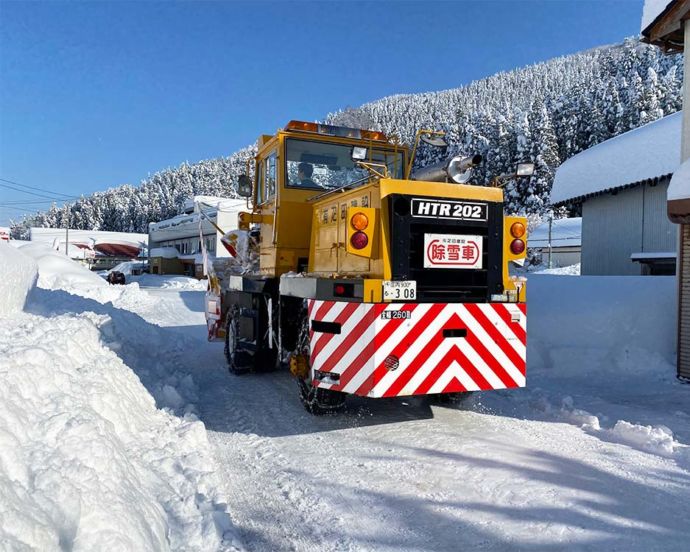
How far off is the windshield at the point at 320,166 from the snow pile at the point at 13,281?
382 cm

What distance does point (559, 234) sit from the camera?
45312 millimetres

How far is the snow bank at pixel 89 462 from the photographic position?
8.89 feet

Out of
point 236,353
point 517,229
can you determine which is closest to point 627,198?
point 517,229

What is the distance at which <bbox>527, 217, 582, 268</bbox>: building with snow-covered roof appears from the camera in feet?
138

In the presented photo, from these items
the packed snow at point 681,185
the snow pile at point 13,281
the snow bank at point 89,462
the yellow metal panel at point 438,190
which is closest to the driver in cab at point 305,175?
the yellow metal panel at point 438,190

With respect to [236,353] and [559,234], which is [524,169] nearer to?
[236,353]

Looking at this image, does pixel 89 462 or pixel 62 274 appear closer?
pixel 89 462

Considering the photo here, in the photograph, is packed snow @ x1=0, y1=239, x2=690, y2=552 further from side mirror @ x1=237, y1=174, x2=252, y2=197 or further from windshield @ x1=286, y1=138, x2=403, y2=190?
windshield @ x1=286, y1=138, x2=403, y2=190

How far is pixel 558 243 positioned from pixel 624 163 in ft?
93.6

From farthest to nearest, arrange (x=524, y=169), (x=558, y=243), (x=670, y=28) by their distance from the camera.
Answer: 1. (x=558, y=243)
2. (x=670, y=28)
3. (x=524, y=169)

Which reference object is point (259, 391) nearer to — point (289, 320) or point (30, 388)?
point (289, 320)

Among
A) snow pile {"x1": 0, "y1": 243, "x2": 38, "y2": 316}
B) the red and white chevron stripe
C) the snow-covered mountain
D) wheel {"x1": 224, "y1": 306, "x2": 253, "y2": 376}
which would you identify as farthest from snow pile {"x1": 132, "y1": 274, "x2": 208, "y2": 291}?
the red and white chevron stripe

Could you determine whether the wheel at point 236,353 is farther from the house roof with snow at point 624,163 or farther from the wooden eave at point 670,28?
the house roof with snow at point 624,163

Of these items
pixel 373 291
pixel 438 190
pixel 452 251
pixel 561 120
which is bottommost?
pixel 373 291
